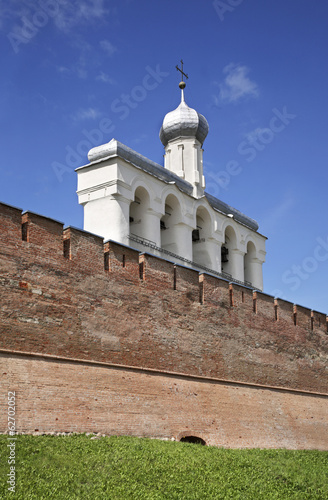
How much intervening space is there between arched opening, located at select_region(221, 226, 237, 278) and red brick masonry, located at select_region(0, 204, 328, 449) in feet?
20.2

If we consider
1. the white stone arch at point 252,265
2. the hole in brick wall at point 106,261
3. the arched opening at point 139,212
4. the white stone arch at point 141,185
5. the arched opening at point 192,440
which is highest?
the white stone arch at point 141,185

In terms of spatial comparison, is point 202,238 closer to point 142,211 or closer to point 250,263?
point 142,211

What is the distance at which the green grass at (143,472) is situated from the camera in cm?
759

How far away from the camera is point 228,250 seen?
2234cm

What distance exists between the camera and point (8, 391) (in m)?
9.30

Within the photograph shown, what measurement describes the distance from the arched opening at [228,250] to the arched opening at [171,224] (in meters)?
3.02

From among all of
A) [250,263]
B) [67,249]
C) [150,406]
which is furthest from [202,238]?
[67,249]

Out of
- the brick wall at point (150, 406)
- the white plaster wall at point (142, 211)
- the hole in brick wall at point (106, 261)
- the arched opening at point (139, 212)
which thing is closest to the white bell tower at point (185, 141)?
the white plaster wall at point (142, 211)

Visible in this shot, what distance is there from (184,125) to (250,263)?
5546 millimetres

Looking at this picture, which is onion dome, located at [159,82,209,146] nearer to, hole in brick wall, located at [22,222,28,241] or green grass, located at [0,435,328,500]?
hole in brick wall, located at [22,222,28,241]

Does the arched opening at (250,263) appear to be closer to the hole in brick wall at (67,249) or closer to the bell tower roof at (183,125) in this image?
the bell tower roof at (183,125)

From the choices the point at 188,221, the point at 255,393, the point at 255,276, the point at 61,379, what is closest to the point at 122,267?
the point at 61,379

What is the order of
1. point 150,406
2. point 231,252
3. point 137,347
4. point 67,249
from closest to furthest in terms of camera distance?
point 67,249
point 150,406
point 137,347
point 231,252

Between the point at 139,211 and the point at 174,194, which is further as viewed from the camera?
the point at 174,194
